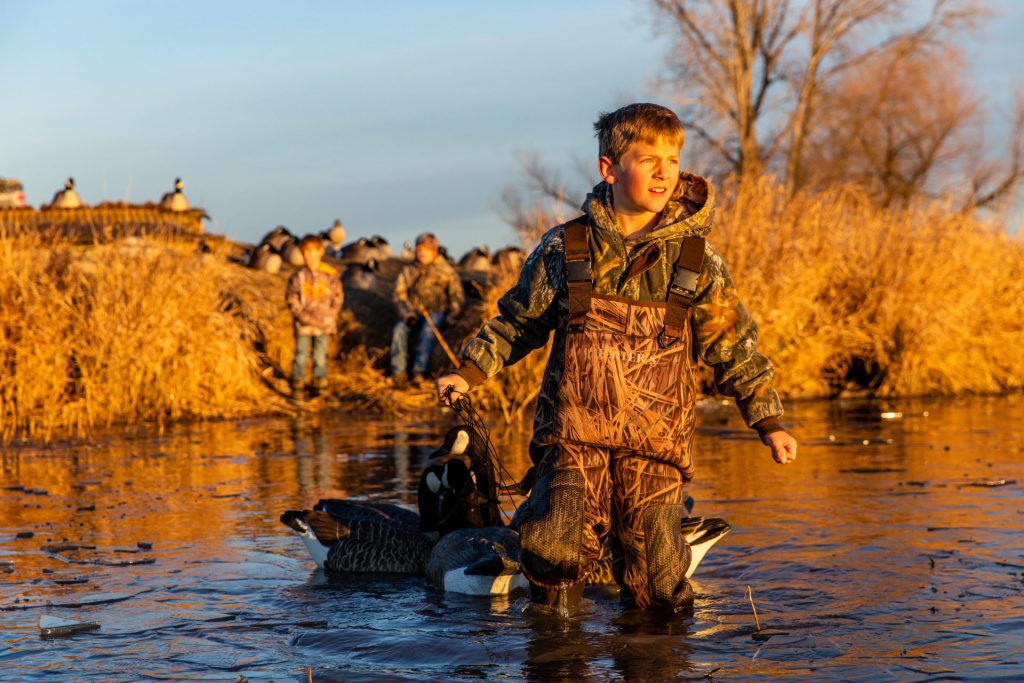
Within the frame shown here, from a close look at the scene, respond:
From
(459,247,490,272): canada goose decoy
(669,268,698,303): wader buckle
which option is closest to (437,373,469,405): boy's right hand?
(669,268,698,303): wader buckle

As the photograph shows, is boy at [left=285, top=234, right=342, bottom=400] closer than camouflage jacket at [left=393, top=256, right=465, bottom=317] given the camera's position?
Yes

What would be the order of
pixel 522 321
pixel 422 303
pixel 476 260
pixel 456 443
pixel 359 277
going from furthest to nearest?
pixel 476 260
pixel 359 277
pixel 422 303
pixel 456 443
pixel 522 321

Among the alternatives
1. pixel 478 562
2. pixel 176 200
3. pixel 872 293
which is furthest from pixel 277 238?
pixel 478 562

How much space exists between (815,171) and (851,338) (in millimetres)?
28393

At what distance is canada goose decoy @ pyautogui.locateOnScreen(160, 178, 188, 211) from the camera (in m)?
21.5

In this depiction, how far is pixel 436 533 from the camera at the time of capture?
22.6 ft

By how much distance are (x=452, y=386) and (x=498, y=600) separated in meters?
1.34

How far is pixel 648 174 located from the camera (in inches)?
204

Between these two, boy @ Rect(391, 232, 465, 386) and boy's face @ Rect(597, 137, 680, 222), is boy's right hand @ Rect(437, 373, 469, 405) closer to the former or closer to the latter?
boy's face @ Rect(597, 137, 680, 222)

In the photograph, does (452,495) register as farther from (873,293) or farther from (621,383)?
(873,293)

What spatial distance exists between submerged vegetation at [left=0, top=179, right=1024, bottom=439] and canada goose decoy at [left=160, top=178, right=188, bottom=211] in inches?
113

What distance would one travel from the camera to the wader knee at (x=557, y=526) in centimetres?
513

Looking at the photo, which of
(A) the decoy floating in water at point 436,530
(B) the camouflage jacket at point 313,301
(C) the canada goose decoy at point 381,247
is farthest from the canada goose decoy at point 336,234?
(A) the decoy floating in water at point 436,530

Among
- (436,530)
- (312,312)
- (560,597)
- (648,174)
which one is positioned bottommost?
(560,597)
